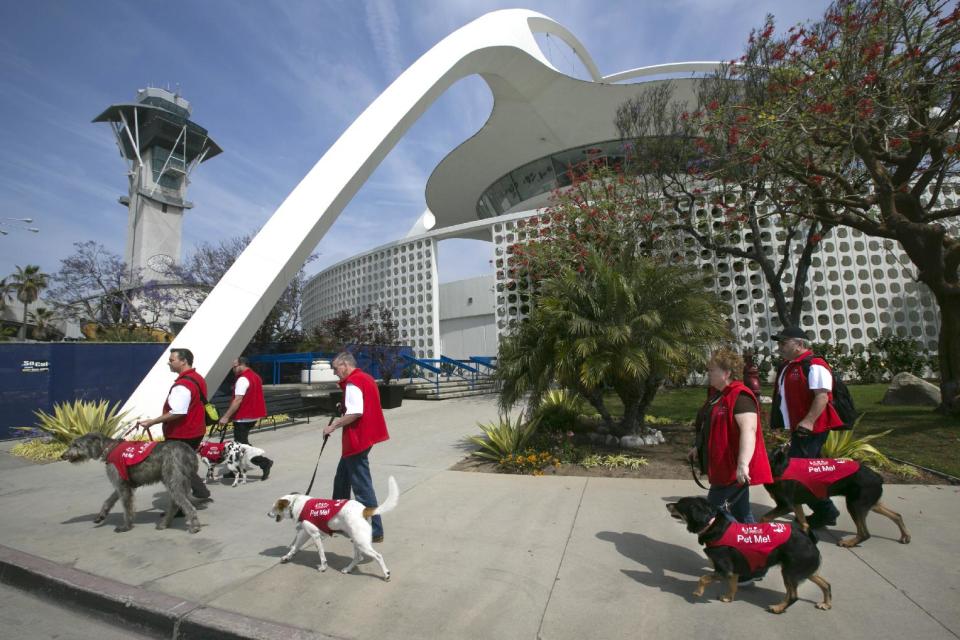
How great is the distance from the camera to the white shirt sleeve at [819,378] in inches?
151

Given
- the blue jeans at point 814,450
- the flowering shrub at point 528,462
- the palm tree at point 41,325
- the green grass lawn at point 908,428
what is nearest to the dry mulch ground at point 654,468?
the flowering shrub at point 528,462

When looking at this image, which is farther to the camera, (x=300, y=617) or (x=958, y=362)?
(x=958, y=362)

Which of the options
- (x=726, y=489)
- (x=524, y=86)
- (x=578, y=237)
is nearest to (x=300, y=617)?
(x=726, y=489)

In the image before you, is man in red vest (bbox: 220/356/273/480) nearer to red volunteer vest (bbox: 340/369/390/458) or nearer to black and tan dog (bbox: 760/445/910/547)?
red volunteer vest (bbox: 340/369/390/458)

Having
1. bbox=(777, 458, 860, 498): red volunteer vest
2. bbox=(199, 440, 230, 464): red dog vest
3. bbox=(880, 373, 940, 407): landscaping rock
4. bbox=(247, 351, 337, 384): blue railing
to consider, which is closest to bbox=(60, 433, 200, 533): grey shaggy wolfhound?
bbox=(199, 440, 230, 464): red dog vest

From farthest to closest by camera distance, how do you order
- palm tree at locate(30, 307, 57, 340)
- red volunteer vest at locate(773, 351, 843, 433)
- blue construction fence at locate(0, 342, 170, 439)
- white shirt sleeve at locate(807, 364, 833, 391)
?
palm tree at locate(30, 307, 57, 340) → blue construction fence at locate(0, 342, 170, 439) → red volunteer vest at locate(773, 351, 843, 433) → white shirt sleeve at locate(807, 364, 833, 391)

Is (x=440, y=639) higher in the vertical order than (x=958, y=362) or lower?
lower

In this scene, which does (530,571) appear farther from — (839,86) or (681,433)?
(839,86)

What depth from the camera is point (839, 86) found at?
7.77 meters

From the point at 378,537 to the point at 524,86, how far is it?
2466cm

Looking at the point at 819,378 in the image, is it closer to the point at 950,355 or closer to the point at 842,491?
the point at 842,491

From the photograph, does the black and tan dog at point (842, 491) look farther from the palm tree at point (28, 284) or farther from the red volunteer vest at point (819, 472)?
the palm tree at point (28, 284)

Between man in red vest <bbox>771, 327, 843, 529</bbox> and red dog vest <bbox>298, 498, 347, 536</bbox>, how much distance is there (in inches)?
144

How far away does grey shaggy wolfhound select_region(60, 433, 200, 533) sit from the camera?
4441 millimetres
